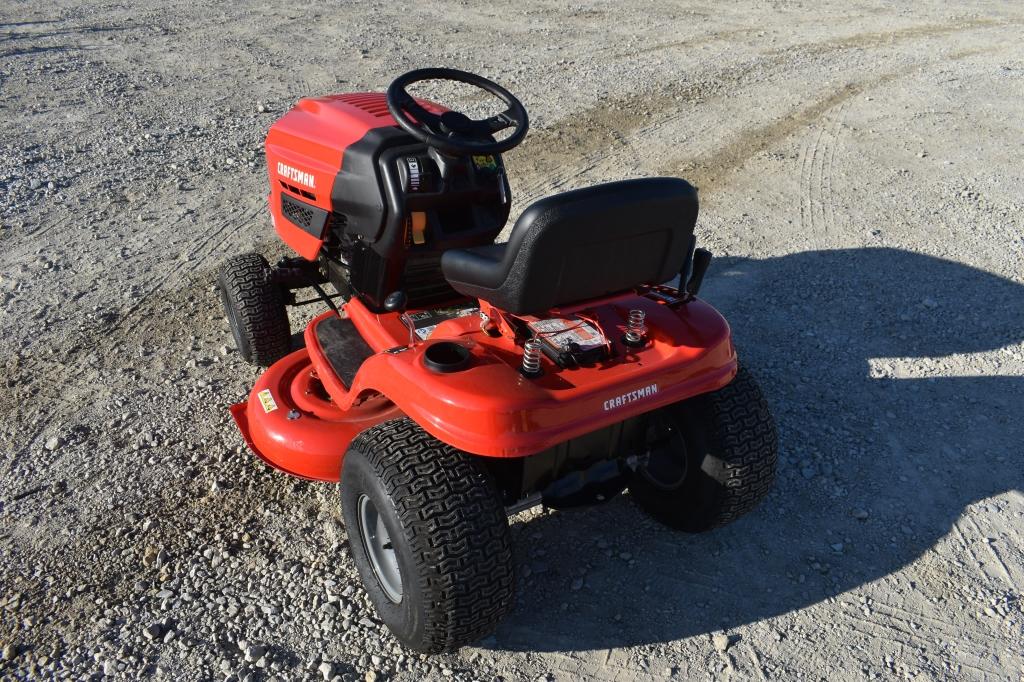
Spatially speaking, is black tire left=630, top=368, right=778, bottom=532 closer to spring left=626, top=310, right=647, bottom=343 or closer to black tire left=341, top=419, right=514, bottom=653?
spring left=626, top=310, right=647, bottom=343

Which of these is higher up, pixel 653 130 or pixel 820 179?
pixel 820 179

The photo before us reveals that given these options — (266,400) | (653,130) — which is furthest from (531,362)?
(653,130)

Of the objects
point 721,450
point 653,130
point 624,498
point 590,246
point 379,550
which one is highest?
point 590,246

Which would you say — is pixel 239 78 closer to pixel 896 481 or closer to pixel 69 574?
pixel 69 574

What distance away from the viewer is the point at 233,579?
10.1ft

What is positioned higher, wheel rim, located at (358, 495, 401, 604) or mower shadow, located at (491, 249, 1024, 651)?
wheel rim, located at (358, 495, 401, 604)

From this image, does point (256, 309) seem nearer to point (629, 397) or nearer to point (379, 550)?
point (379, 550)

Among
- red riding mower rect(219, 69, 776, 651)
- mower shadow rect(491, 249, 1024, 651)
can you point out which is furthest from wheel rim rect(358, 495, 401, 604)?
mower shadow rect(491, 249, 1024, 651)

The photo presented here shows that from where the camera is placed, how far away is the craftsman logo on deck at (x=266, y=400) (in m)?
3.47

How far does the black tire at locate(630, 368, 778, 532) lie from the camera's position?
2918 millimetres

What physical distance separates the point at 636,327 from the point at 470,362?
0.59 meters

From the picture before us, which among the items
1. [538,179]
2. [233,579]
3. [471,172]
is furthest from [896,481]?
[538,179]

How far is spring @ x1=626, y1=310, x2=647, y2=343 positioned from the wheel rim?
107 centimetres

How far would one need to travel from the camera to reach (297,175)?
12.8 feet
